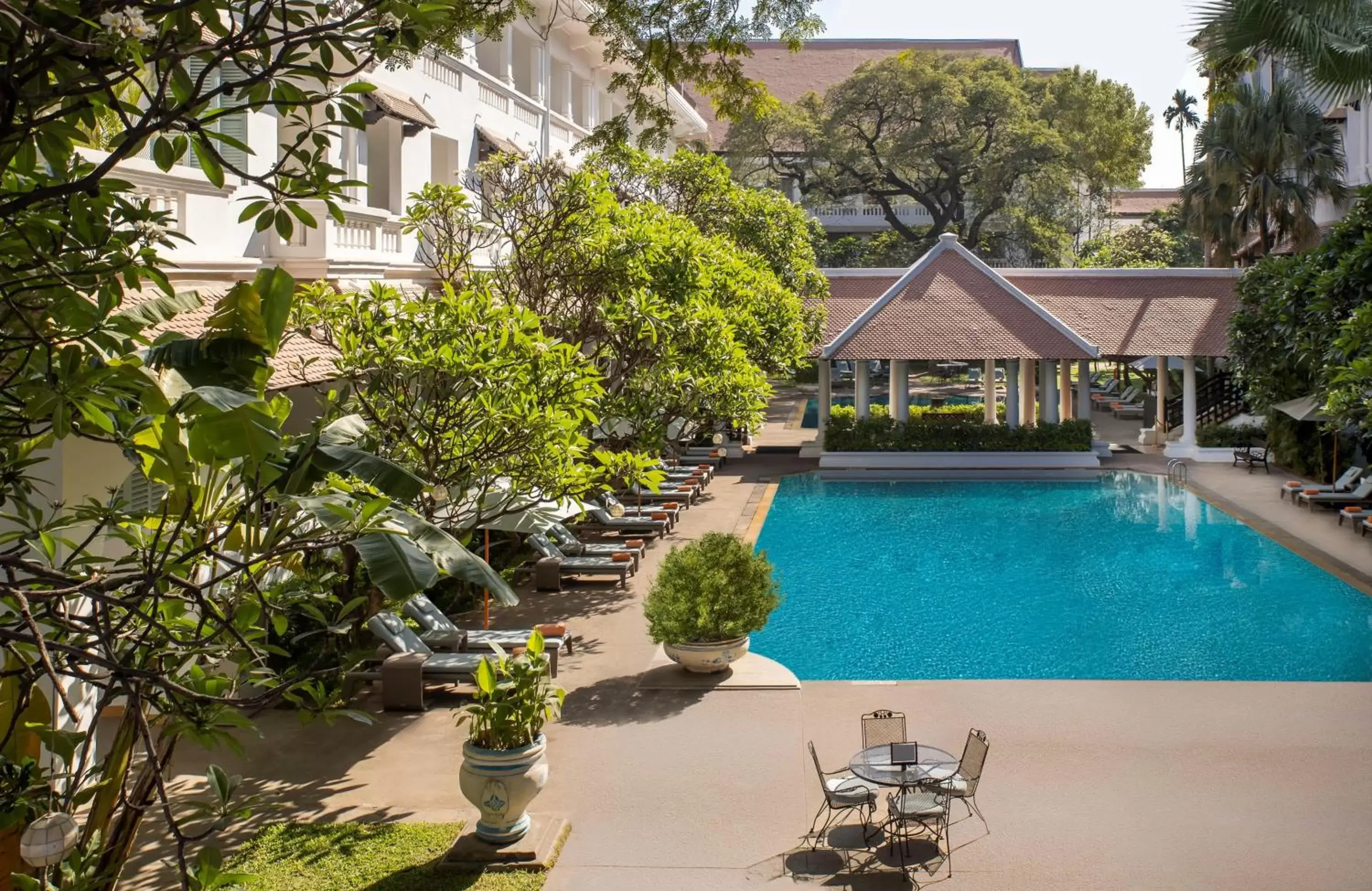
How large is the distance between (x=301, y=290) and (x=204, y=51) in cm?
972

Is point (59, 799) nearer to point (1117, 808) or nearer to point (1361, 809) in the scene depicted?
point (1117, 808)

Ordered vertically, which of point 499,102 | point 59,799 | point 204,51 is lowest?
point 59,799

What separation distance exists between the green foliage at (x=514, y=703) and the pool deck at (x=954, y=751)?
96cm

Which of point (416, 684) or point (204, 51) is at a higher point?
point (204, 51)

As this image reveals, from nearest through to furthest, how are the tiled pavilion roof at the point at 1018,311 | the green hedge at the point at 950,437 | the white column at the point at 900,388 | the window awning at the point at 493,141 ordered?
the window awning at the point at 493,141 < the green hedge at the point at 950,437 < the tiled pavilion roof at the point at 1018,311 < the white column at the point at 900,388

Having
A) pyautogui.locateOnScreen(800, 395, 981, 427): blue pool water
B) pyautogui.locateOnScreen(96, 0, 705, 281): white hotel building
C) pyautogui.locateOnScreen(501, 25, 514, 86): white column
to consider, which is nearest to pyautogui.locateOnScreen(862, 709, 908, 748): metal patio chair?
pyautogui.locateOnScreen(96, 0, 705, 281): white hotel building

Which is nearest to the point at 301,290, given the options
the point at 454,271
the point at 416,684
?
the point at 454,271

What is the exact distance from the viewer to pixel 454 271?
1698 cm

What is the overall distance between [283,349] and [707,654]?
6.25 metres

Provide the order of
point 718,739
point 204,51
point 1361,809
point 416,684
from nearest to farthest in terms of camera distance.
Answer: point 204,51 < point 1361,809 < point 718,739 < point 416,684

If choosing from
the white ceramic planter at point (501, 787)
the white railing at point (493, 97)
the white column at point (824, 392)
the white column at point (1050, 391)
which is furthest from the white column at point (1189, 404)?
the white ceramic planter at point (501, 787)

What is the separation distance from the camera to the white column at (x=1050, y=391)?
110ft

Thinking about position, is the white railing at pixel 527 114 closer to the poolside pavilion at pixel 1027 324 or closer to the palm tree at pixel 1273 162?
the poolside pavilion at pixel 1027 324

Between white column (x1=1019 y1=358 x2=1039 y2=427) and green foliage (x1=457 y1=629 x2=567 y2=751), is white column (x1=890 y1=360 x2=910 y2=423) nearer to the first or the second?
white column (x1=1019 y1=358 x2=1039 y2=427)
